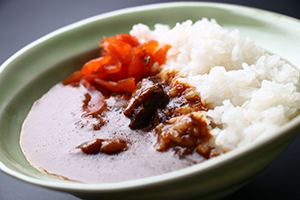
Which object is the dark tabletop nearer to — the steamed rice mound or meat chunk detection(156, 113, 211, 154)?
the steamed rice mound

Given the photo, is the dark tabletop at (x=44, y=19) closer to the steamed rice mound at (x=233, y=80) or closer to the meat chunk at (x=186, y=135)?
the steamed rice mound at (x=233, y=80)

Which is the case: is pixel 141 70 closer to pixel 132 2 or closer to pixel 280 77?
pixel 280 77

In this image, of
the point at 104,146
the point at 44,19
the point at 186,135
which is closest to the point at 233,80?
the point at 186,135

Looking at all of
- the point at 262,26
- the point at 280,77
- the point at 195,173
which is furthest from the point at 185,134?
the point at 262,26

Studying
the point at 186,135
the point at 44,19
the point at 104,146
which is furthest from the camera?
the point at 44,19

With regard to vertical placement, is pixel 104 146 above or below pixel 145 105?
below

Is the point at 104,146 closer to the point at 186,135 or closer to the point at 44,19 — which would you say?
the point at 186,135

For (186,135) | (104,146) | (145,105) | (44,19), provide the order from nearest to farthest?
(186,135), (104,146), (145,105), (44,19)
